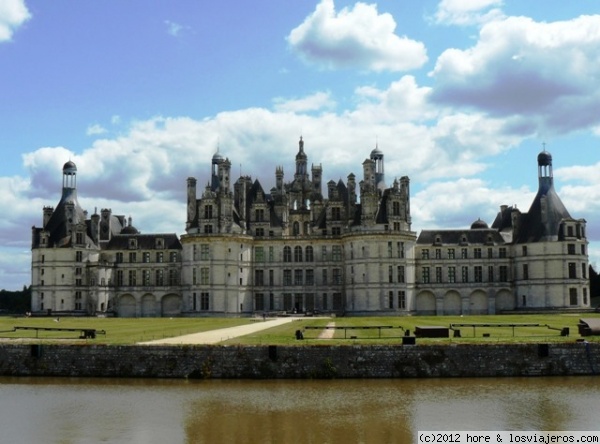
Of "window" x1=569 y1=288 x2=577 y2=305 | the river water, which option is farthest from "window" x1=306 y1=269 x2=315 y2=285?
the river water

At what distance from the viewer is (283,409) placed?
1021 inches

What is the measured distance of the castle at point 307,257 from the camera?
7731 centimetres

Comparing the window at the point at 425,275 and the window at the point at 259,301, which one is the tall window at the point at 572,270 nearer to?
the window at the point at 425,275

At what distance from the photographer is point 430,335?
38125mm

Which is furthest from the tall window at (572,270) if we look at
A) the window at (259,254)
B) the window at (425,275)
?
the window at (259,254)

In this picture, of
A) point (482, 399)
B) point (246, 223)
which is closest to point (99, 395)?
point (482, 399)

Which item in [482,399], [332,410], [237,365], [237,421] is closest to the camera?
[237,421]

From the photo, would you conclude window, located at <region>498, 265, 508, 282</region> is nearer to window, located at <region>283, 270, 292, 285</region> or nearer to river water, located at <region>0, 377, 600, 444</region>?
window, located at <region>283, 270, 292, 285</region>

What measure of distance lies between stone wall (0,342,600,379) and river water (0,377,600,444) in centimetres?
80

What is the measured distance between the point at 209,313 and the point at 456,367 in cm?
4685

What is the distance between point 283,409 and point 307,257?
185 ft

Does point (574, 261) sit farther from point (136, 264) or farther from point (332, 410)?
point (332, 410)

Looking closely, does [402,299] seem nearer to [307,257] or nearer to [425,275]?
[425,275]

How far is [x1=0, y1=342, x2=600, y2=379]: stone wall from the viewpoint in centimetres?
3359
